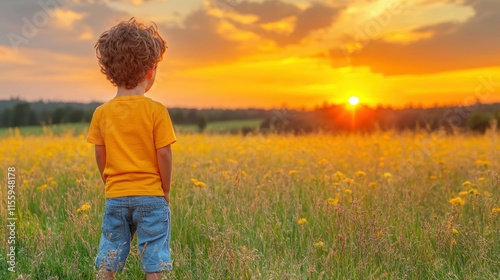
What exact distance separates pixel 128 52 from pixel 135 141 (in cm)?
61

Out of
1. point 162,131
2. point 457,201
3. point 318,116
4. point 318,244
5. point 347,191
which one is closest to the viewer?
point 162,131

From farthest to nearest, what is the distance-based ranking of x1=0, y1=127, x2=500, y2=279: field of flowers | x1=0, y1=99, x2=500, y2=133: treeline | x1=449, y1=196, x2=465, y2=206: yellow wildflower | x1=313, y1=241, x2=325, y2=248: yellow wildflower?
x1=0, y1=99, x2=500, y2=133: treeline
x1=449, y1=196, x2=465, y2=206: yellow wildflower
x1=313, y1=241, x2=325, y2=248: yellow wildflower
x1=0, y1=127, x2=500, y2=279: field of flowers

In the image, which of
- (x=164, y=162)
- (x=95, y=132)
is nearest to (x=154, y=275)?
(x=164, y=162)

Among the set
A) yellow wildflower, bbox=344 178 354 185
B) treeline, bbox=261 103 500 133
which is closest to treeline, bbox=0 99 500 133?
treeline, bbox=261 103 500 133

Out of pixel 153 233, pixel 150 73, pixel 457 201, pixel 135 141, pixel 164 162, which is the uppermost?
pixel 150 73

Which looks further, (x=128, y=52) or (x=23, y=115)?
(x=23, y=115)

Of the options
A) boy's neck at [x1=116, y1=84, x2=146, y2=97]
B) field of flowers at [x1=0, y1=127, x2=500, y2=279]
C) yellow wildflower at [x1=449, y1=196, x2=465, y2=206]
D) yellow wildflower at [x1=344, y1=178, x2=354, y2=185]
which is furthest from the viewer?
yellow wildflower at [x1=344, y1=178, x2=354, y2=185]

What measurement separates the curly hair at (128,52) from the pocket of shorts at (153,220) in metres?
0.86

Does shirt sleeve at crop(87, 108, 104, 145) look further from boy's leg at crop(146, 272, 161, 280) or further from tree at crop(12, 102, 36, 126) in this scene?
tree at crop(12, 102, 36, 126)

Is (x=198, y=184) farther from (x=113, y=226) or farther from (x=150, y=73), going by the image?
(x=150, y=73)

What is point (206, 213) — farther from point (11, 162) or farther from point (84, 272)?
point (11, 162)

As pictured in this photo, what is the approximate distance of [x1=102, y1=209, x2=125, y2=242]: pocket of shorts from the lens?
3545 millimetres

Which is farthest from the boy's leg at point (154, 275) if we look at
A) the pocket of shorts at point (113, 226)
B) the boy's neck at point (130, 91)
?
the boy's neck at point (130, 91)

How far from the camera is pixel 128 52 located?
11.5 ft
